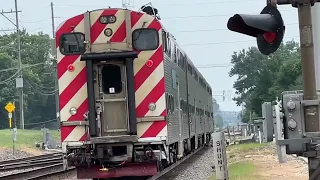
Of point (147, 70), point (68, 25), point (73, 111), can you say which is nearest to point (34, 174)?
point (73, 111)

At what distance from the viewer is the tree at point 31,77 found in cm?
7962

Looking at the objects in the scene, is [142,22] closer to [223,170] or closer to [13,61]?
[223,170]

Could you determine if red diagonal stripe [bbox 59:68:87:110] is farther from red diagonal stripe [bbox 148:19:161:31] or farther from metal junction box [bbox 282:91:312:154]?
metal junction box [bbox 282:91:312:154]

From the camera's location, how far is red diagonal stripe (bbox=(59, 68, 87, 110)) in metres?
12.1

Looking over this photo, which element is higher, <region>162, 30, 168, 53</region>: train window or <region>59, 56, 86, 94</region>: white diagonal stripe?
<region>162, 30, 168, 53</region>: train window

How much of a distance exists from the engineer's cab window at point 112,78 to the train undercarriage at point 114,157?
1.04 meters

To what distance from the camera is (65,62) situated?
12203 millimetres

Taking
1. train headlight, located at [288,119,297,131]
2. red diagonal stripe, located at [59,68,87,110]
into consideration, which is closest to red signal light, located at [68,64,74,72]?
red diagonal stripe, located at [59,68,87,110]

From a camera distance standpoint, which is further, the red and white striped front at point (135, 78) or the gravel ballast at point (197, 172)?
the gravel ballast at point (197, 172)

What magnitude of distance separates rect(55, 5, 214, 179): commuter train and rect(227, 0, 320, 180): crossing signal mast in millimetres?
6195

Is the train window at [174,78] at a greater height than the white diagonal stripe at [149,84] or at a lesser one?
greater

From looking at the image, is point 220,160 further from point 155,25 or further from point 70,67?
point 70,67

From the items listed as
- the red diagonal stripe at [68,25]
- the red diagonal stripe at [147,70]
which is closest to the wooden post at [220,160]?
the red diagonal stripe at [147,70]

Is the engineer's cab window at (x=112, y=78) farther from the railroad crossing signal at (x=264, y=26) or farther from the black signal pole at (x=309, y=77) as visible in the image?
the black signal pole at (x=309, y=77)
